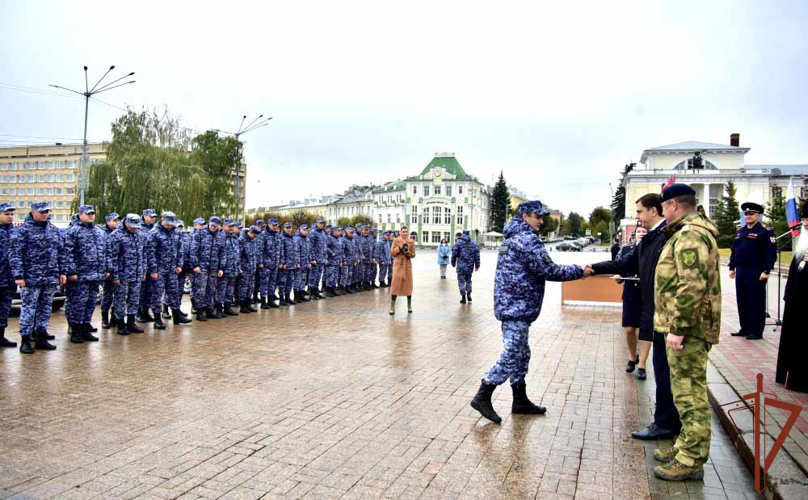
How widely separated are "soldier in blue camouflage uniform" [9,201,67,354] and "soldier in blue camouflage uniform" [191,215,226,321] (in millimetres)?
3208

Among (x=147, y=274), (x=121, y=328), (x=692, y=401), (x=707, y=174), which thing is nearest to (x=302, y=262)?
(x=147, y=274)

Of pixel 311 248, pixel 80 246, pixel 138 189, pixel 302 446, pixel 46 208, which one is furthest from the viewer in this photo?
pixel 138 189

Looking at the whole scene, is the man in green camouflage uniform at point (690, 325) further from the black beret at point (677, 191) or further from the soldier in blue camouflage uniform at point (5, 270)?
the soldier in blue camouflage uniform at point (5, 270)

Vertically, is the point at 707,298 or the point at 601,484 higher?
the point at 707,298

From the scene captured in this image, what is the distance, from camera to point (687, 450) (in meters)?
4.10

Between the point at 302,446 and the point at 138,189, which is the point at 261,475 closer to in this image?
the point at 302,446

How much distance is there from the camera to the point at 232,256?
12.7 m

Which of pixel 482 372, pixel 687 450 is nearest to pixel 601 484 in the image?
pixel 687 450

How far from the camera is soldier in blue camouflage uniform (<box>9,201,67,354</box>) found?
821 centimetres

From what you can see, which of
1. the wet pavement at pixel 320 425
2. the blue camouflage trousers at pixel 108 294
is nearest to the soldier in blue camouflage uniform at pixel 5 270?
the wet pavement at pixel 320 425

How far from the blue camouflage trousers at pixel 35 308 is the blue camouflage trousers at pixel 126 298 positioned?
4.58ft

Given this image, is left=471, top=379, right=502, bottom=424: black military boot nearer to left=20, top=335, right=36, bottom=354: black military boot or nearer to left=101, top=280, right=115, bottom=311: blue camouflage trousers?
left=20, top=335, right=36, bottom=354: black military boot

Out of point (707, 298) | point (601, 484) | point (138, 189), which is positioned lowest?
point (601, 484)

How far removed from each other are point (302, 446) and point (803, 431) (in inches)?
168
